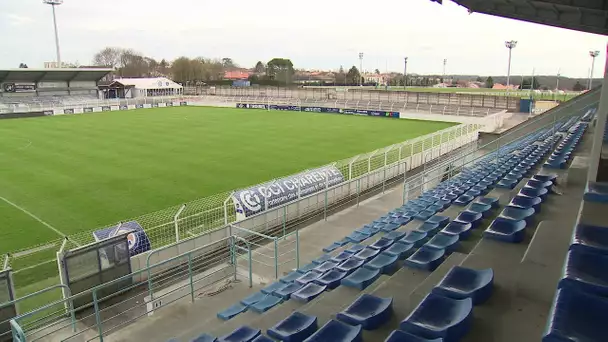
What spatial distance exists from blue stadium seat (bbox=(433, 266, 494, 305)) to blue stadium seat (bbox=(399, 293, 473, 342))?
190 mm

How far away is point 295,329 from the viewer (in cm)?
443

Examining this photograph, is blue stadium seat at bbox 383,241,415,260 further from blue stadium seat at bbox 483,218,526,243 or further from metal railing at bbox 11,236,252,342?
metal railing at bbox 11,236,252,342

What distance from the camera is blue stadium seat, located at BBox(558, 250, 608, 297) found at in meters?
3.02

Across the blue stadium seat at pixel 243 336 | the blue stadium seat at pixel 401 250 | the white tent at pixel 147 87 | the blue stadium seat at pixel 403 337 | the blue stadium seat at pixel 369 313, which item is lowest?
the blue stadium seat at pixel 243 336

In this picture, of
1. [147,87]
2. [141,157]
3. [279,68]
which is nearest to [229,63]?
[279,68]

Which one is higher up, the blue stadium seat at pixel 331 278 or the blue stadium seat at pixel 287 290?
the blue stadium seat at pixel 331 278

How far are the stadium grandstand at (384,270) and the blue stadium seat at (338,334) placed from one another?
0.02m

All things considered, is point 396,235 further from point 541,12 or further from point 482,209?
point 541,12

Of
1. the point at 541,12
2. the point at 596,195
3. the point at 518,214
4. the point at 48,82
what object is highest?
the point at 541,12

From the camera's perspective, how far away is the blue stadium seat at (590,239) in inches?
140

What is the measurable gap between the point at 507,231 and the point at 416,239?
5.30 ft

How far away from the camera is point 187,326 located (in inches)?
285

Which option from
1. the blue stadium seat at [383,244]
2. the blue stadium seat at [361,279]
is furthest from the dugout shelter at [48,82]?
the blue stadium seat at [361,279]

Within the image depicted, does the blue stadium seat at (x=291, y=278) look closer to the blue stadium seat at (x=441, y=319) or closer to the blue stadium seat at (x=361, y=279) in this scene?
the blue stadium seat at (x=361, y=279)
